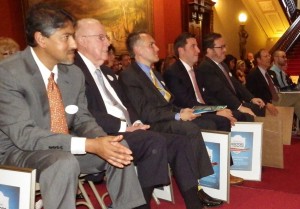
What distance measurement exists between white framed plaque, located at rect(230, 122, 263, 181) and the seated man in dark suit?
76 centimetres

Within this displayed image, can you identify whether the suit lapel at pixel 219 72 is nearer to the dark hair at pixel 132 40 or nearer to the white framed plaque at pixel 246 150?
the white framed plaque at pixel 246 150

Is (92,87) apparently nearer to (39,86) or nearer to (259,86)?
(39,86)

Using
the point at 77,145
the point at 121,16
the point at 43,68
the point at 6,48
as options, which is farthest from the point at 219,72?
the point at 121,16

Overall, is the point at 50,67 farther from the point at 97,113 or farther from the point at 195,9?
the point at 195,9

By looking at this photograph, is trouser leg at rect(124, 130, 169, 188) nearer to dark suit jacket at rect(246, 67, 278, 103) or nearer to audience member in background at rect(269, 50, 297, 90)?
dark suit jacket at rect(246, 67, 278, 103)

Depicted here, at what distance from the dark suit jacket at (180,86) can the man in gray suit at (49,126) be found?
1363 mm

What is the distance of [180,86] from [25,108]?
1.85 m

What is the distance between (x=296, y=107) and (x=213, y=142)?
2827 mm

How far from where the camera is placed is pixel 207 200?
2.82 m

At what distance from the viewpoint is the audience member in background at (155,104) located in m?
2.78

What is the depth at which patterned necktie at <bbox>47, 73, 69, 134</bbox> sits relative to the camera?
2.08 m

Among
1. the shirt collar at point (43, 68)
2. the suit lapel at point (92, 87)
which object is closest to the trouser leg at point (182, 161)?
the suit lapel at point (92, 87)

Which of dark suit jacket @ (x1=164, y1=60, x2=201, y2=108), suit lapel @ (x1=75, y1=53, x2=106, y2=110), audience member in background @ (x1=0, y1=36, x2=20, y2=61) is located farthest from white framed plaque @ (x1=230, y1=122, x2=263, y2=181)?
audience member in background @ (x1=0, y1=36, x2=20, y2=61)

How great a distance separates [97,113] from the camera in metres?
2.60
